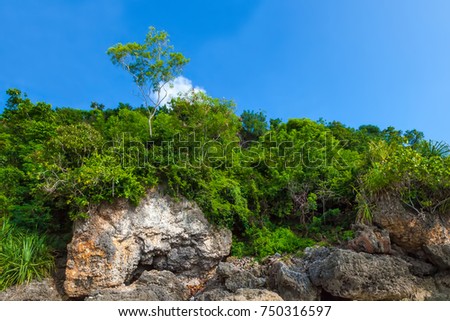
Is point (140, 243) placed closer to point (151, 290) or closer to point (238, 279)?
point (151, 290)

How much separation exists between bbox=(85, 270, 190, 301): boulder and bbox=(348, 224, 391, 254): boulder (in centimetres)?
467

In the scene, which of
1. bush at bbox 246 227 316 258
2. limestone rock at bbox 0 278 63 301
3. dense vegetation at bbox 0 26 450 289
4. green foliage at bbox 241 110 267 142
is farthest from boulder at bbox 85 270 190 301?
green foliage at bbox 241 110 267 142

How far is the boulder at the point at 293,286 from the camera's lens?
8555 mm

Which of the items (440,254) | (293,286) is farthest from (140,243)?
(440,254)

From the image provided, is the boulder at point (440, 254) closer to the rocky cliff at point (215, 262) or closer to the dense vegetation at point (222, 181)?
the rocky cliff at point (215, 262)

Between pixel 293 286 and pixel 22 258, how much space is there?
23.7 feet

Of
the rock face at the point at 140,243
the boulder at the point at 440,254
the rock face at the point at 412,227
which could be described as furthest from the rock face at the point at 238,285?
the boulder at the point at 440,254

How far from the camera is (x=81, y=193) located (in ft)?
32.6

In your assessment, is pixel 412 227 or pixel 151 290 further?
pixel 412 227

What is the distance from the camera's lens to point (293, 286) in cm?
861

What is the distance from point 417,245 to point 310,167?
4.59m

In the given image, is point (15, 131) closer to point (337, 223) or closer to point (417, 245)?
point (337, 223)

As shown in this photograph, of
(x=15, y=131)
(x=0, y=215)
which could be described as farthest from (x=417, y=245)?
(x=15, y=131)

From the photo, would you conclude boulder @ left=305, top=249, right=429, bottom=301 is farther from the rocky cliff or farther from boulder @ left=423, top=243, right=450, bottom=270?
boulder @ left=423, top=243, right=450, bottom=270
